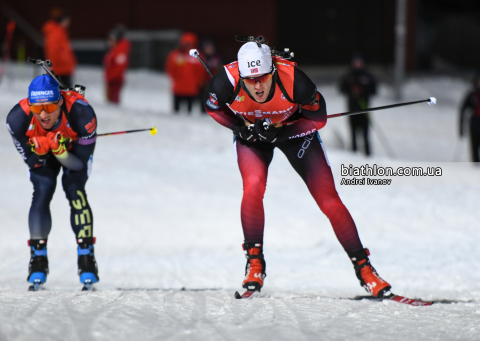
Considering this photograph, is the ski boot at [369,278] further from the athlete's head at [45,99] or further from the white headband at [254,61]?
the athlete's head at [45,99]

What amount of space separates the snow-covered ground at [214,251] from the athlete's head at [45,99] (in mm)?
1251

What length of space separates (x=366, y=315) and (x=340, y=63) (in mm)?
19575

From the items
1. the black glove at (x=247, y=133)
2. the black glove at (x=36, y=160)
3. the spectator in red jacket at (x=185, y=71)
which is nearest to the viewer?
the black glove at (x=247, y=133)

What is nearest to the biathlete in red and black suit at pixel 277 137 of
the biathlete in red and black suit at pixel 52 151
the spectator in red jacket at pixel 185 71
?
the biathlete in red and black suit at pixel 52 151

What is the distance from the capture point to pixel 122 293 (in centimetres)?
430

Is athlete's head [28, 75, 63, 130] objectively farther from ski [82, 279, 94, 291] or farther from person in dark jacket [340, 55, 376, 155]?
person in dark jacket [340, 55, 376, 155]

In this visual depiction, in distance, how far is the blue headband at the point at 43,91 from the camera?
4328 millimetres

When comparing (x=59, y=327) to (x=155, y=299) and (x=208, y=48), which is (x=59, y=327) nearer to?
(x=155, y=299)

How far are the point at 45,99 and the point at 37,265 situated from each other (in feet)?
4.19

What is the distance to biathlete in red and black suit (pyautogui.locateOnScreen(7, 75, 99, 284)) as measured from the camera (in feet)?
14.4

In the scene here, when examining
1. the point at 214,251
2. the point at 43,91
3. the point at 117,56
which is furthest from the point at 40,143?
the point at 117,56

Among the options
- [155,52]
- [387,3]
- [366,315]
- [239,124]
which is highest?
[387,3]

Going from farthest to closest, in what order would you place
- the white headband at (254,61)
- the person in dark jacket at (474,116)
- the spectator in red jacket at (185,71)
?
the spectator in red jacket at (185,71)
the person in dark jacket at (474,116)
the white headband at (254,61)

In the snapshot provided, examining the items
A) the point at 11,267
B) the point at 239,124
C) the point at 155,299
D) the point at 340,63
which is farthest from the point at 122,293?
the point at 340,63
